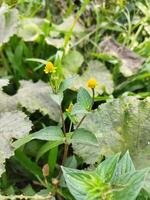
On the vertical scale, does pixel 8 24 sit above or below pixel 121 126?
above

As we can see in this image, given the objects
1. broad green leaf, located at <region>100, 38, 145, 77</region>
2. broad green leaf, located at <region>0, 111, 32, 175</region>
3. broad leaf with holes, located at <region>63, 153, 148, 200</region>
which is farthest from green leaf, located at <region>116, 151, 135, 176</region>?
broad green leaf, located at <region>100, 38, 145, 77</region>

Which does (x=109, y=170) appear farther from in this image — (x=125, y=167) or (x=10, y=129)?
(x=10, y=129)

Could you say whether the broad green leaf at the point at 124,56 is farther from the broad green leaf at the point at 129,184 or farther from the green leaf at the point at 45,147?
the broad green leaf at the point at 129,184

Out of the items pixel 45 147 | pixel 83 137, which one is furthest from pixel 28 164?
pixel 83 137

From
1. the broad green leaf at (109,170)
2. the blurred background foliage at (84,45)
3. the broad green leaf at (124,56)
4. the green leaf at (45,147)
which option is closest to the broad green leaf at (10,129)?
the green leaf at (45,147)

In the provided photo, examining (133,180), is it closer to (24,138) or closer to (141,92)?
(24,138)

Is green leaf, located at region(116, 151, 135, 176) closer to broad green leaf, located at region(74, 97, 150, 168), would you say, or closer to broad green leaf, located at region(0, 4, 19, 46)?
broad green leaf, located at region(74, 97, 150, 168)

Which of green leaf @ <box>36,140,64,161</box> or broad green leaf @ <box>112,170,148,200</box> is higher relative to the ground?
broad green leaf @ <box>112,170,148,200</box>

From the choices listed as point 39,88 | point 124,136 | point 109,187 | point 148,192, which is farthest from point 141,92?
point 109,187
